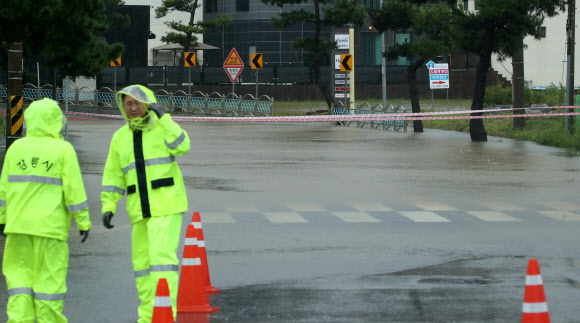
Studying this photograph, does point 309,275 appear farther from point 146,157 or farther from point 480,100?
point 480,100

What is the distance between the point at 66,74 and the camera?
978 inches

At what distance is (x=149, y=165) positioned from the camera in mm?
7465

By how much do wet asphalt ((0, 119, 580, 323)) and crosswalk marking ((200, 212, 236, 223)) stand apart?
4cm

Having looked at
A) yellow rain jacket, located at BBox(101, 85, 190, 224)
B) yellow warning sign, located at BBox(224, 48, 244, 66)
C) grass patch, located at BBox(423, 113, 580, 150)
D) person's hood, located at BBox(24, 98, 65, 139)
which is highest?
yellow warning sign, located at BBox(224, 48, 244, 66)

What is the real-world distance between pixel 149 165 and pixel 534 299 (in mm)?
2762

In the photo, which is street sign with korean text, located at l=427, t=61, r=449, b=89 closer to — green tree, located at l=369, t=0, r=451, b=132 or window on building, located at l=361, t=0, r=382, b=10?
green tree, located at l=369, t=0, r=451, b=132

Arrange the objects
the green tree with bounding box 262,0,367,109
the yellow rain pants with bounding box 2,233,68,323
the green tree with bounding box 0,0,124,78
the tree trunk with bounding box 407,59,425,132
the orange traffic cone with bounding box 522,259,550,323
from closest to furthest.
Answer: the orange traffic cone with bounding box 522,259,550,323
the yellow rain pants with bounding box 2,233,68,323
the green tree with bounding box 0,0,124,78
the tree trunk with bounding box 407,59,425,132
the green tree with bounding box 262,0,367,109

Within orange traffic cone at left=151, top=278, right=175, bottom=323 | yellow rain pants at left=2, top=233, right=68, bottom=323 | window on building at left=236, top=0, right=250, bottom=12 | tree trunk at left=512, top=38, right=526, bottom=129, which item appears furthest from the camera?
window on building at left=236, top=0, right=250, bottom=12

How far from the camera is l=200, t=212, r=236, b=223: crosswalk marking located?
13.4 meters

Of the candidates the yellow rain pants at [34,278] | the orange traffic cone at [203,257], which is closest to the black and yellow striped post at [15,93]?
the orange traffic cone at [203,257]

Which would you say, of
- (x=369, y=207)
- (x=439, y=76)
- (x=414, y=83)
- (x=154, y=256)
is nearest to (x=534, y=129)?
(x=414, y=83)

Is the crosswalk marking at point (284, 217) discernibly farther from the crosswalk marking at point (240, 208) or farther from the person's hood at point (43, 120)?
the person's hood at point (43, 120)

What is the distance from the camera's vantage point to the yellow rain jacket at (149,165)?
741 cm

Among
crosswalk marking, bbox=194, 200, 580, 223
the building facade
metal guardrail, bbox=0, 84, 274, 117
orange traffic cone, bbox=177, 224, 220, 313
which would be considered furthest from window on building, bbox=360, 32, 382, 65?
orange traffic cone, bbox=177, 224, 220, 313
